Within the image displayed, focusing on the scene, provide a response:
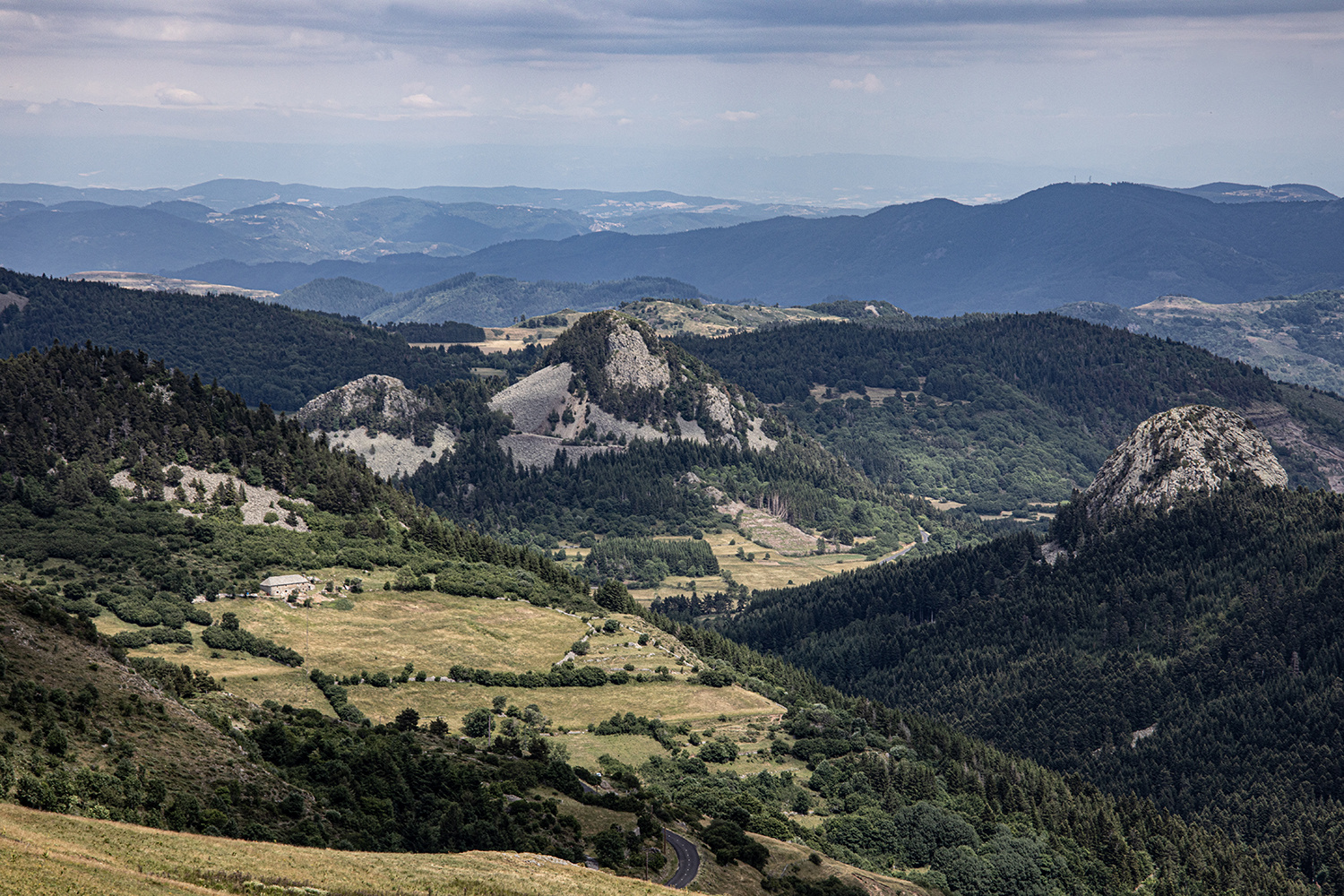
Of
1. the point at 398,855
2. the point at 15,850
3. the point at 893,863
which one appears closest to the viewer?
the point at 15,850

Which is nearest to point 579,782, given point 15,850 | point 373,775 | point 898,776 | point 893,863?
point 373,775

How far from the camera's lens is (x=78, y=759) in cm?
10206

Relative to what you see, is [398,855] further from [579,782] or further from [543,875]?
[579,782]

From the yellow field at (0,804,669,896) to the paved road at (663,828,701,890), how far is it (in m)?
17.5

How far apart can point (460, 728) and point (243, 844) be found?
270 ft

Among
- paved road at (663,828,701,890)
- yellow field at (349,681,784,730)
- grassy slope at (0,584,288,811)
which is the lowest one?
yellow field at (349,681,784,730)

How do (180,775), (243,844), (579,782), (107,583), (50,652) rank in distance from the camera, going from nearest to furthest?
(243,844), (180,775), (50,652), (579,782), (107,583)

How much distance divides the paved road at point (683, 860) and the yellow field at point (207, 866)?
17.5 m

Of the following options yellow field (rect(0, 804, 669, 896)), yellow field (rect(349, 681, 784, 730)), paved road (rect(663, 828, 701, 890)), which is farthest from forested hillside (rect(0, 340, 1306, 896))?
yellow field (rect(0, 804, 669, 896))

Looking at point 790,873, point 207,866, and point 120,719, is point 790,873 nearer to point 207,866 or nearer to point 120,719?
point 120,719

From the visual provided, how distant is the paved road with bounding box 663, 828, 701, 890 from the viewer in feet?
389

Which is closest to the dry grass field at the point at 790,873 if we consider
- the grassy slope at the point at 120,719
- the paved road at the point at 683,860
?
the paved road at the point at 683,860

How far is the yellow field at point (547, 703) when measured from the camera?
582ft

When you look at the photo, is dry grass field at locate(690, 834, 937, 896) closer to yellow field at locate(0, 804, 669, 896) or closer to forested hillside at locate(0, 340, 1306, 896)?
forested hillside at locate(0, 340, 1306, 896)
